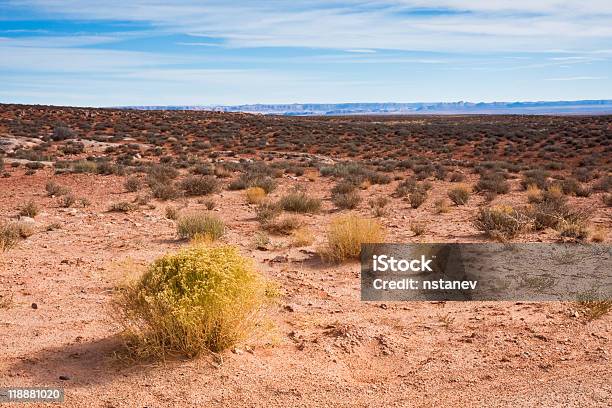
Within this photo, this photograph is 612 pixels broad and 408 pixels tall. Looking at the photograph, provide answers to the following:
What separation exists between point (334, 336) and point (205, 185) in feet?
37.4

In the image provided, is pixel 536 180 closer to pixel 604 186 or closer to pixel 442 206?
pixel 604 186

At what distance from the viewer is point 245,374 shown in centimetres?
504

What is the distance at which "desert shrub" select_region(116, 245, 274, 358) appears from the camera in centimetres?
507

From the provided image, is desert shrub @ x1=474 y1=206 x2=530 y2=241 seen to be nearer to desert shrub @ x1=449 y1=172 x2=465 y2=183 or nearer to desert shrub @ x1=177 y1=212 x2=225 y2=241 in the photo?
desert shrub @ x1=177 y1=212 x2=225 y2=241

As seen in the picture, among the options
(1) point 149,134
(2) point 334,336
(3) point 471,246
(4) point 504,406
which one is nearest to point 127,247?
(2) point 334,336

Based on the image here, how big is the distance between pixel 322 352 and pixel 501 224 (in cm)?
626

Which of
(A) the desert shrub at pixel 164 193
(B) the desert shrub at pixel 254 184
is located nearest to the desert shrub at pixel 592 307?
(A) the desert shrub at pixel 164 193

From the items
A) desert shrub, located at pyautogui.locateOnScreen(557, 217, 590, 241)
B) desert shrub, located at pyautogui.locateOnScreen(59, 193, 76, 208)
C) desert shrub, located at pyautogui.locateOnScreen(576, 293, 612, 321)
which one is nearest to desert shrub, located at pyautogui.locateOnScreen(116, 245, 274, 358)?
desert shrub, located at pyautogui.locateOnScreen(576, 293, 612, 321)

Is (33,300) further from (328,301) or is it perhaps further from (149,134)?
(149,134)

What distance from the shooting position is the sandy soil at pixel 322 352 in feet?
15.5

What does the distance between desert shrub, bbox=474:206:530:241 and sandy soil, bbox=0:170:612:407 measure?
10.4 feet

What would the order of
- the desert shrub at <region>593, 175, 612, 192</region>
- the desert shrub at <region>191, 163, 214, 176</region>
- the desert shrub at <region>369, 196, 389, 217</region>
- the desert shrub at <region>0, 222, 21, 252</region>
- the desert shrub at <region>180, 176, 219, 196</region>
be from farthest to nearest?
the desert shrub at <region>191, 163, 214, 176</region> < the desert shrub at <region>593, 175, 612, 192</region> < the desert shrub at <region>180, 176, 219, 196</region> < the desert shrub at <region>369, 196, 389, 217</region> < the desert shrub at <region>0, 222, 21, 252</region>

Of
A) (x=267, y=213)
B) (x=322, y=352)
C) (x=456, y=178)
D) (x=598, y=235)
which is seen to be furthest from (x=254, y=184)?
(x=322, y=352)

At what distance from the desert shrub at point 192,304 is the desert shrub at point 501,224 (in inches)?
241
